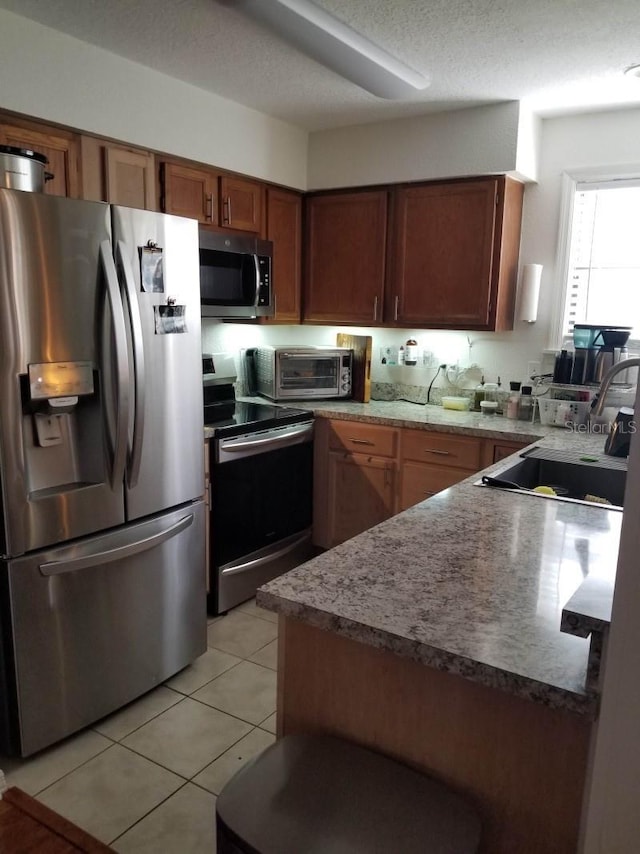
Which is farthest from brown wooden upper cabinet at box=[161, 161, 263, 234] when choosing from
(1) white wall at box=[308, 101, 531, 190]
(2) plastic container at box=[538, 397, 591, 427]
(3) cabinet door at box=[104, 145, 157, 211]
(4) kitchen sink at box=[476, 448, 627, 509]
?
(4) kitchen sink at box=[476, 448, 627, 509]

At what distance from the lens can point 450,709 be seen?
1.16 metres

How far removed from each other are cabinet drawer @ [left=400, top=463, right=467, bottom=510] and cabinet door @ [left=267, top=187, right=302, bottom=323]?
3.92 ft

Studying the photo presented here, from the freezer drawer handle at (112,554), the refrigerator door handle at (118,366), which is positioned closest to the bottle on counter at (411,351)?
the freezer drawer handle at (112,554)

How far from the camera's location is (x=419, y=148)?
136 inches

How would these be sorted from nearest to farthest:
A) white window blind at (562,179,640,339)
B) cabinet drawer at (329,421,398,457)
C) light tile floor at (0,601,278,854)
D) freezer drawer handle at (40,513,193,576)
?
light tile floor at (0,601,278,854), freezer drawer handle at (40,513,193,576), white window blind at (562,179,640,339), cabinet drawer at (329,421,398,457)

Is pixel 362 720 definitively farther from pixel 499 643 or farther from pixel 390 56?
pixel 390 56

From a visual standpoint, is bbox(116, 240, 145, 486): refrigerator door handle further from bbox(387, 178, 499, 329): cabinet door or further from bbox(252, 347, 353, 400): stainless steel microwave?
bbox(387, 178, 499, 329): cabinet door

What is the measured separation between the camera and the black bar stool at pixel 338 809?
1005mm

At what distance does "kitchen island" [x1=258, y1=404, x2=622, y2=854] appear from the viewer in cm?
105

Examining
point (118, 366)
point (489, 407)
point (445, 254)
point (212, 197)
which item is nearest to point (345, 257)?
point (445, 254)

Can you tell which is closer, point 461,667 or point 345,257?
point 461,667

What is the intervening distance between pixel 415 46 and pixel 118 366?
5.39ft

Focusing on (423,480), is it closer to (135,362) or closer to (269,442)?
(269,442)

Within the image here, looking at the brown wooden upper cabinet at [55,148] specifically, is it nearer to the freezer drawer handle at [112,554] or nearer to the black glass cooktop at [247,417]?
the black glass cooktop at [247,417]
